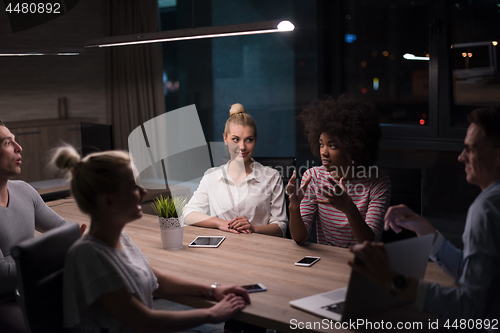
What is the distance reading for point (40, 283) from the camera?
1.48m

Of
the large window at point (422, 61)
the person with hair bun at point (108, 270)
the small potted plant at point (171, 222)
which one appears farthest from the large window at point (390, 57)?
the person with hair bun at point (108, 270)

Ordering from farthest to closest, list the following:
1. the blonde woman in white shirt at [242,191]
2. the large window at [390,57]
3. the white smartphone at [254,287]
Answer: the large window at [390,57]
the blonde woman in white shirt at [242,191]
the white smartphone at [254,287]

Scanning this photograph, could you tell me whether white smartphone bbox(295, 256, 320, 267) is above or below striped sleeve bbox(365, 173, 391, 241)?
below

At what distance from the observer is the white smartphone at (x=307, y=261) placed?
75.7 inches

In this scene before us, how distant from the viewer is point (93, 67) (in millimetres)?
5609

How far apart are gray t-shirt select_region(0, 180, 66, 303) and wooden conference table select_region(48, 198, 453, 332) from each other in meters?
0.45

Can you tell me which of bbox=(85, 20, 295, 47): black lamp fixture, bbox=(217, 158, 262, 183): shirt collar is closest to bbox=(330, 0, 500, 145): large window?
bbox=(217, 158, 262, 183): shirt collar

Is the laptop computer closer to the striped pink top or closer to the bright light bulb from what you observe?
the striped pink top

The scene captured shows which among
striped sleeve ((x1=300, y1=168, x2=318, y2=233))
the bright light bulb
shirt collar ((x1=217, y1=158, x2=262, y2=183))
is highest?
the bright light bulb

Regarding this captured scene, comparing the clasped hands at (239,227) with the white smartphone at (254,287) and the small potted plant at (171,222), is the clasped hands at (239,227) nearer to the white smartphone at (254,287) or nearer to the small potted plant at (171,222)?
the small potted plant at (171,222)

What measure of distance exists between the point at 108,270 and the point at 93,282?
0.05m

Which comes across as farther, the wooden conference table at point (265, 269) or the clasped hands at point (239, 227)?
the clasped hands at point (239, 227)

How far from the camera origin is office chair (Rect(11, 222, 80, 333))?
145cm

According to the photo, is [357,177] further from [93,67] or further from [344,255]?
[93,67]
